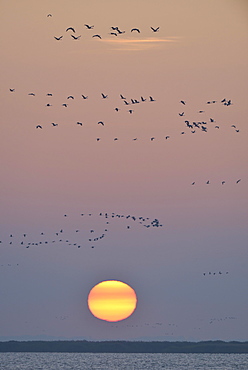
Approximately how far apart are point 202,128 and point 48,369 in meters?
104

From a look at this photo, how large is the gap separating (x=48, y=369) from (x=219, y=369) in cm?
3310

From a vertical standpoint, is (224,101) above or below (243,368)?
above

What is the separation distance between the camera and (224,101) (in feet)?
A: 219

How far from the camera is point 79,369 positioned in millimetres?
162000

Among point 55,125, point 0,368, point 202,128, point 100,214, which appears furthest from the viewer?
point 0,368

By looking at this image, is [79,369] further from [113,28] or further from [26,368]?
[113,28]

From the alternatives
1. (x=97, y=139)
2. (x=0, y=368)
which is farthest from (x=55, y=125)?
(x=0, y=368)

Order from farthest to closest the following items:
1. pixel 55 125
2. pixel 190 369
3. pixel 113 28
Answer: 1. pixel 190 369
2. pixel 55 125
3. pixel 113 28

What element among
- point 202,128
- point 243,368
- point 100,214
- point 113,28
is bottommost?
point 243,368

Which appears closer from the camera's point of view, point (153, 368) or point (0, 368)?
point (0, 368)

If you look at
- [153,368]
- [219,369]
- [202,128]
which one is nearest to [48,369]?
[153,368]

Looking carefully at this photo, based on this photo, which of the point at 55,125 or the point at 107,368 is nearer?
the point at 55,125

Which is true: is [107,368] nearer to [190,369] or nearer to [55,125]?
[190,369]

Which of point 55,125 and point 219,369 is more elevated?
point 55,125
